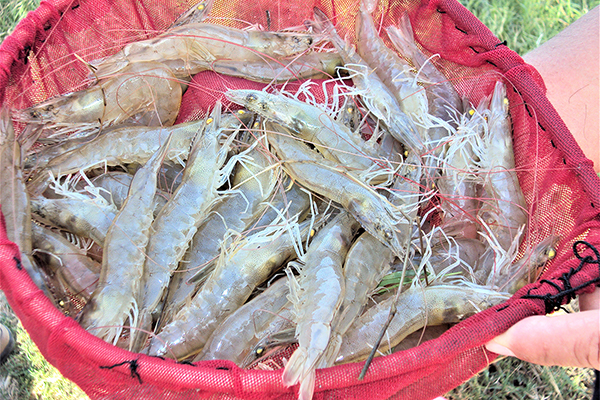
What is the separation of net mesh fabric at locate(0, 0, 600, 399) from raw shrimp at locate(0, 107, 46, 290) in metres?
0.22

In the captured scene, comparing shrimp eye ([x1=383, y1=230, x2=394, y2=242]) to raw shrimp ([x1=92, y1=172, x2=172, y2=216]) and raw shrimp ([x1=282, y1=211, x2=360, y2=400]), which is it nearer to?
raw shrimp ([x1=282, y1=211, x2=360, y2=400])

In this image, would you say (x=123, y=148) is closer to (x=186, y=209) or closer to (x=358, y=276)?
(x=186, y=209)

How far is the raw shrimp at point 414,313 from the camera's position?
1.94 metres

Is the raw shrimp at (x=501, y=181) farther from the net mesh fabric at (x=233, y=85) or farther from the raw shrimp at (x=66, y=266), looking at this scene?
the raw shrimp at (x=66, y=266)

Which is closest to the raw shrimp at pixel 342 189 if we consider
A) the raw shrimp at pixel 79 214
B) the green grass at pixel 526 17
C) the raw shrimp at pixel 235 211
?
the raw shrimp at pixel 235 211

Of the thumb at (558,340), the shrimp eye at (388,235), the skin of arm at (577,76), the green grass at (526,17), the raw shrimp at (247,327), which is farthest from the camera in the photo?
the green grass at (526,17)

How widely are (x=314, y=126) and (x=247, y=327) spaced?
1.10 m

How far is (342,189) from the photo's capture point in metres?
2.20

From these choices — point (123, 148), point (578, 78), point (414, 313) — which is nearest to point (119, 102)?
point (123, 148)

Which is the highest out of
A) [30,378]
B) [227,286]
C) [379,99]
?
[379,99]

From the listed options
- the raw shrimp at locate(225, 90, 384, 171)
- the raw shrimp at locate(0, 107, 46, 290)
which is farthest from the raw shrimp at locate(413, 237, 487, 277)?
Result: the raw shrimp at locate(0, 107, 46, 290)

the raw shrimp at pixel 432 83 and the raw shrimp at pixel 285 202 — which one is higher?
the raw shrimp at pixel 432 83

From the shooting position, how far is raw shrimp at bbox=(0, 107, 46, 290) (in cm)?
204

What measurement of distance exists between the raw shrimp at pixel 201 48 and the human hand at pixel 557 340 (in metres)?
1.99
